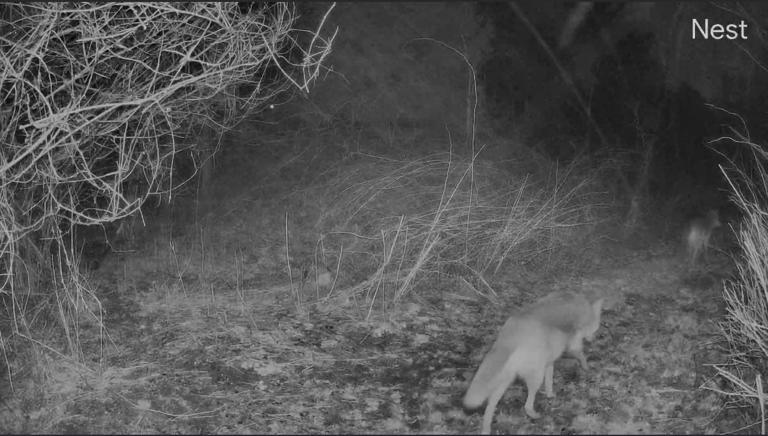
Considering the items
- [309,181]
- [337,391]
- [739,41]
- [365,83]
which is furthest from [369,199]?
[739,41]

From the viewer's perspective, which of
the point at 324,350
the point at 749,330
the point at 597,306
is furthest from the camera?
the point at 324,350

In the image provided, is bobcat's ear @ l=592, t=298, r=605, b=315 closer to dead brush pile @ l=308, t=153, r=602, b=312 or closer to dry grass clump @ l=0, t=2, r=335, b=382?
dead brush pile @ l=308, t=153, r=602, b=312

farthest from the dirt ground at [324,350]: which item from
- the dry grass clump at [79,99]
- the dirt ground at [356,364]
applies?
the dry grass clump at [79,99]

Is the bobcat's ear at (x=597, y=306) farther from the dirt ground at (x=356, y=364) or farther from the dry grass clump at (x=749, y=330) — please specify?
the dry grass clump at (x=749, y=330)

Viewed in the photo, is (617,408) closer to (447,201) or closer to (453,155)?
(447,201)

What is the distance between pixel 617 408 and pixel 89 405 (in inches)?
→ 75.8

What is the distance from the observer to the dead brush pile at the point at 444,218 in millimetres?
3967

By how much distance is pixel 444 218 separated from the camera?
13.6 feet

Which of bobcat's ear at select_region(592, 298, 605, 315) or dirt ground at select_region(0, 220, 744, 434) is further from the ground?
bobcat's ear at select_region(592, 298, 605, 315)

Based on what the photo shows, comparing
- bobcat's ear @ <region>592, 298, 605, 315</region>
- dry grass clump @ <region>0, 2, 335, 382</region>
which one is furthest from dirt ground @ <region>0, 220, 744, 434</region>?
dry grass clump @ <region>0, 2, 335, 382</region>

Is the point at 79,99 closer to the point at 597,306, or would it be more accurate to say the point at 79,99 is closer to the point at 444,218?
the point at 444,218

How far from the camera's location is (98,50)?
352cm

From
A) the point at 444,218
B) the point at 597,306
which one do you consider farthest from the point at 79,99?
the point at 597,306

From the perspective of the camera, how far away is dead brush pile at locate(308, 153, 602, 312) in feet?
13.0
